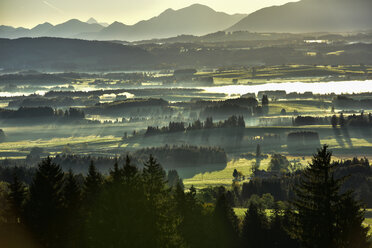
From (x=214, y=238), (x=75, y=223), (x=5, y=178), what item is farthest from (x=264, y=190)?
(x=75, y=223)

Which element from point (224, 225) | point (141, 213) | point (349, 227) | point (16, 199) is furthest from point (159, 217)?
point (224, 225)


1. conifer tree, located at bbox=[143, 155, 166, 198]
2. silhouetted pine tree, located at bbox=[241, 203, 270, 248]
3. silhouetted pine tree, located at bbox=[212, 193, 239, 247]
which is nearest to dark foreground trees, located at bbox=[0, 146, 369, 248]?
conifer tree, located at bbox=[143, 155, 166, 198]

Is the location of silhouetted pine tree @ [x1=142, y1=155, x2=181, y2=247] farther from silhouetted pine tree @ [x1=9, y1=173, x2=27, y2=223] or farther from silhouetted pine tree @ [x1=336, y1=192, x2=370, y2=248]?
silhouetted pine tree @ [x1=9, y1=173, x2=27, y2=223]

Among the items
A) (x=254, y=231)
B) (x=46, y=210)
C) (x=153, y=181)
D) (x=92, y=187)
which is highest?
(x=153, y=181)

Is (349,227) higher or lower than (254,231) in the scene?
higher

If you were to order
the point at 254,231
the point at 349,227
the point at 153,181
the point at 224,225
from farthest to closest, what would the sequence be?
the point at 254,231 < the point at 224,225 < the point at 153,181 < the point at 349,227

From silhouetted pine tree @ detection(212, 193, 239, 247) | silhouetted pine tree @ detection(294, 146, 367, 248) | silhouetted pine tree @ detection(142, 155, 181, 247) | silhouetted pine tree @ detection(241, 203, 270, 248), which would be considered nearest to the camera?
silhouetted pine tree @ detection(294, 146, 367, 248)

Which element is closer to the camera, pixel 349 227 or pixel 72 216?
pixel 349 227

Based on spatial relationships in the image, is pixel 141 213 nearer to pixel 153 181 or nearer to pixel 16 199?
pixel 153 181
